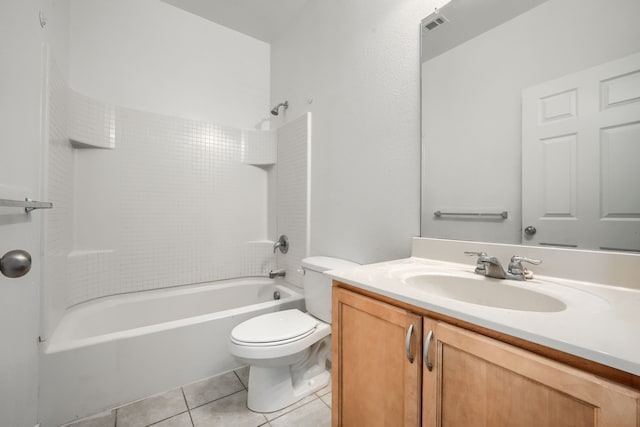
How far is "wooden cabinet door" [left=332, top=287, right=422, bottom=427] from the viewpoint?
72cm

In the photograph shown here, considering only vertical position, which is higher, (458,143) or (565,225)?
(458,143)

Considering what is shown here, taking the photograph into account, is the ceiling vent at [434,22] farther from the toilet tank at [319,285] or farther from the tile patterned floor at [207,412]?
the tile patterned floor at [207,412]

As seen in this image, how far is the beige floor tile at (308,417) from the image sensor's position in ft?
4.10

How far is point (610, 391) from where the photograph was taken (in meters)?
0.43

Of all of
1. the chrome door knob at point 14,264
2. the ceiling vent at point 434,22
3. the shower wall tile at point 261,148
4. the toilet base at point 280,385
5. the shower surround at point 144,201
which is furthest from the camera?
the shower wall tile at point 261,148

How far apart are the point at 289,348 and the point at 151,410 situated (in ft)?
2.60

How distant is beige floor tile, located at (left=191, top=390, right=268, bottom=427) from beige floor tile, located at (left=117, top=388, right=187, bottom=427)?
113 mm

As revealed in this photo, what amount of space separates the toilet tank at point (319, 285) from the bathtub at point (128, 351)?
0.28m

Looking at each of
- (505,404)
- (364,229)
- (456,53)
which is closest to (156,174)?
(364,229)

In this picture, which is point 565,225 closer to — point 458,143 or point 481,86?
point 458,143

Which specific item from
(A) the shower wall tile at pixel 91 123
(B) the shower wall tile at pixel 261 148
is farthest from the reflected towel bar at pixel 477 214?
(A) the shower wall tile at pixel 91 123

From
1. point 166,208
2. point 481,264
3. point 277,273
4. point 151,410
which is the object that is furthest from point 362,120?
point 151,410

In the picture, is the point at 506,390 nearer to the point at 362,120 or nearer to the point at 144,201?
the point at 362,120

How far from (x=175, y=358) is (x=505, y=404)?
162cm
